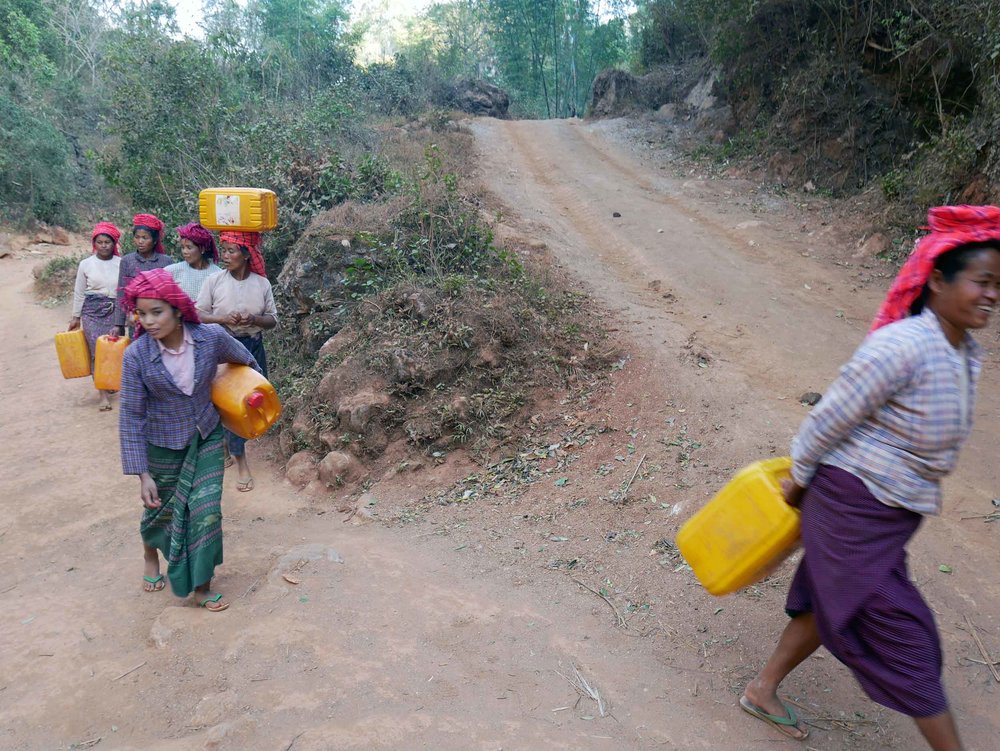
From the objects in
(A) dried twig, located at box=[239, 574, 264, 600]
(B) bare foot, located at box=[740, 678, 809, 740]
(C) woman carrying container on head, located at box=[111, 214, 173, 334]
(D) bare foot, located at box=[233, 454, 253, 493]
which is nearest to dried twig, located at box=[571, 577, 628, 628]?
(B) bare foot, located at box=[740, 678, 809, 740]

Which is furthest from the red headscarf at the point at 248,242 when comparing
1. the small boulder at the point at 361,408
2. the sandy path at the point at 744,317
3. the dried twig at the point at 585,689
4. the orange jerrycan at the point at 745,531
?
the orange jerrycan at the point at 745,531

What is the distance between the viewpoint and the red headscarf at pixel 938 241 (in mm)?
1853

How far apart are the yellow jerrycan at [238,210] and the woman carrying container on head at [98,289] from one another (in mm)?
1482

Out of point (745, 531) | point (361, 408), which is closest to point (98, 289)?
point (361, 408)

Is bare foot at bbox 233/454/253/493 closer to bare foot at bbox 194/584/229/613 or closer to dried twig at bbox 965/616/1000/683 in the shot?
Answer: bare foot at bbox 194/584/229/613

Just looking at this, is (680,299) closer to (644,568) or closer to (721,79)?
(644,568)

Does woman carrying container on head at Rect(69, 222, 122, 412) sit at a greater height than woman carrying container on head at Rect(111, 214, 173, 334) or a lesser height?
lesser

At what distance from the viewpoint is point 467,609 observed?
3.25 m

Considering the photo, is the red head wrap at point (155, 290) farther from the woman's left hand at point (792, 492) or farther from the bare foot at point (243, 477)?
the woman's left hand at point (792, 492)

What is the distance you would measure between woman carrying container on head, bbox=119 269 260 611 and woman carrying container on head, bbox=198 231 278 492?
153 cm

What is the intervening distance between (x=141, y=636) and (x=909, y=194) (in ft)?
27.3

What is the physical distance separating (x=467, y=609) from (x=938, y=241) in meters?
2.34

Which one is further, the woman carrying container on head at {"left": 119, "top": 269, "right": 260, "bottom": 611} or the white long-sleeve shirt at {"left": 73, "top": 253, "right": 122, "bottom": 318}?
the white long-sleeve shirt at {"left": 73, "top": 253, "right": 122, "bottom": 318}

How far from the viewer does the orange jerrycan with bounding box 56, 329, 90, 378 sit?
245 inches
